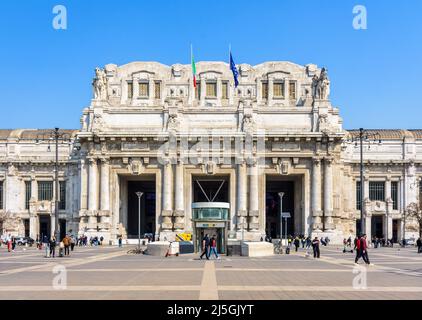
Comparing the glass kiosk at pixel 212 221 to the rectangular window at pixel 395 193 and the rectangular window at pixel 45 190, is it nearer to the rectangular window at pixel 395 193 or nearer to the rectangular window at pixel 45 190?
the rectangular window at pixel 45 190

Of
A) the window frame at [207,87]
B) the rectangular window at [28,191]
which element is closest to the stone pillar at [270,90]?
the window frame at [207,87]

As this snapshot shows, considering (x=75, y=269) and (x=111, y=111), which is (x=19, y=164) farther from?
(x=75, y=269)

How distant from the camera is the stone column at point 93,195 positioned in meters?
89.8

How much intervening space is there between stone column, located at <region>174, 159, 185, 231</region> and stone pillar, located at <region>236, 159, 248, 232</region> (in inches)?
262

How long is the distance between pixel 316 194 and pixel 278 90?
58.1 feet

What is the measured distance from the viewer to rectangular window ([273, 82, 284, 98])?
332 feet

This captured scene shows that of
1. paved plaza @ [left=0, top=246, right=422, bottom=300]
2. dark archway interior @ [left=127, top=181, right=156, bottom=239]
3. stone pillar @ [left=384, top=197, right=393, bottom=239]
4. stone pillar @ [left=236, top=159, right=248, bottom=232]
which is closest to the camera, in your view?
paved plaza @ [left=0, top=246, right=422, bottom=300]

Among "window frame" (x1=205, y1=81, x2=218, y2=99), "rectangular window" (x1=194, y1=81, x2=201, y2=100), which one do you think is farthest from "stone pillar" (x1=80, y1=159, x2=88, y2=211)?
"window frame" (x1=205, y1=81, x2=218, y2=99)

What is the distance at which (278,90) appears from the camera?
3999 inches

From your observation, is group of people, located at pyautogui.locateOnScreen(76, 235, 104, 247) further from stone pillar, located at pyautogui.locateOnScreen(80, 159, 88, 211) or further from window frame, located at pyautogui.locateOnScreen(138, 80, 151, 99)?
window frame, located at pyautogui.locateOnScreen(138, 80, 151, 99)

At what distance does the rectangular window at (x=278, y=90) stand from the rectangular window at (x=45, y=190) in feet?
110

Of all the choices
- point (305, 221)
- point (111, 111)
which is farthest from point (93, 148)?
point (305, 221)

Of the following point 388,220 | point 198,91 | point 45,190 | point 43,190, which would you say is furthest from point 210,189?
point 388,220
